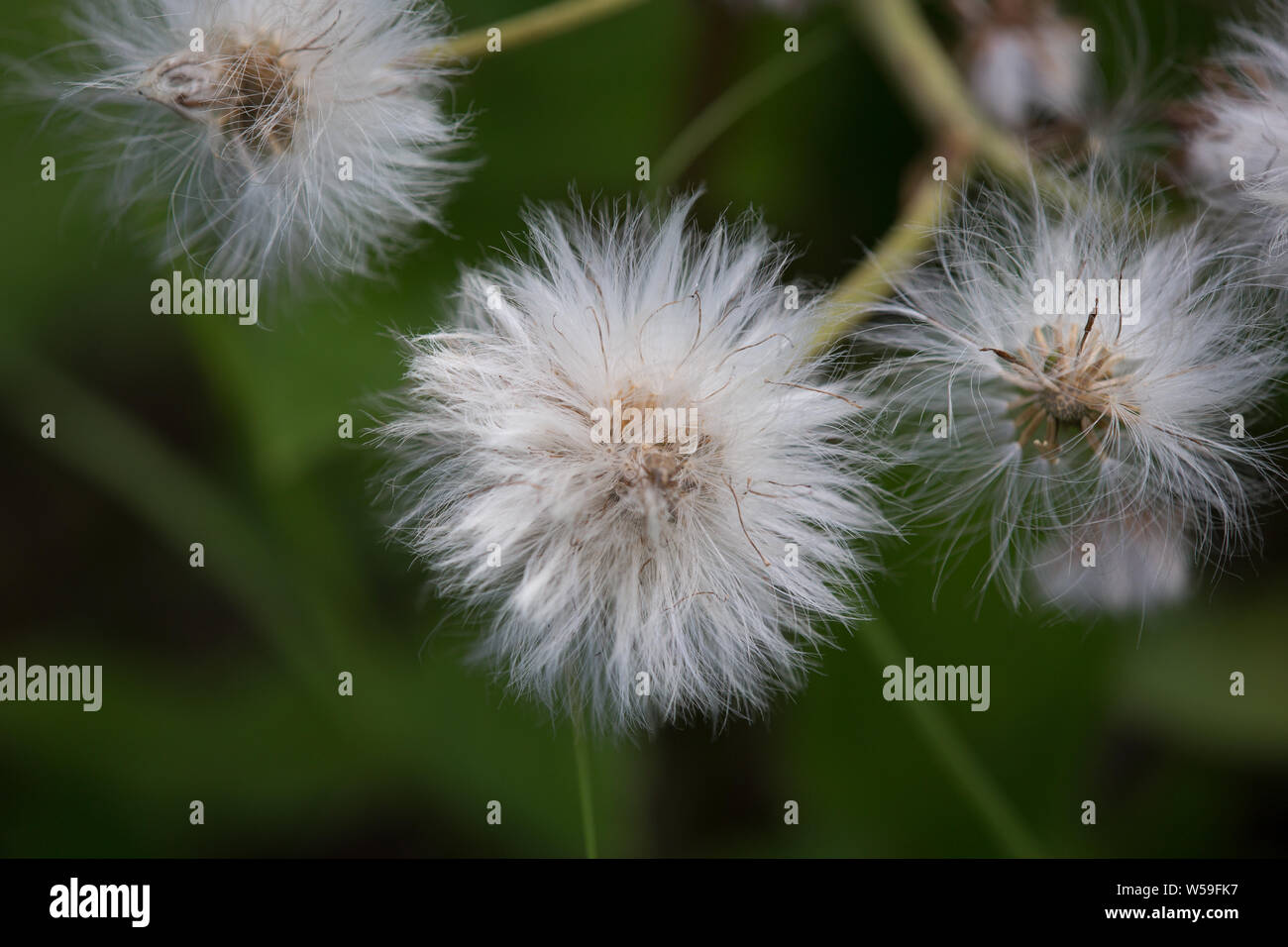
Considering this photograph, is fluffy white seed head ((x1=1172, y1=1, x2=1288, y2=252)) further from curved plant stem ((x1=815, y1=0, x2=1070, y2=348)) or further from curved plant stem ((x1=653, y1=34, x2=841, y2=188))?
curved plant stem ((x1=653, y1=34, x2=841, y2=188))

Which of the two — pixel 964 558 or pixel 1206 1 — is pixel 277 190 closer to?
pixel 964 558

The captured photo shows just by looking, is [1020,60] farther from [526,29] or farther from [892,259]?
[526,29]

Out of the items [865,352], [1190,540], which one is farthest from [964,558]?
[865,352]

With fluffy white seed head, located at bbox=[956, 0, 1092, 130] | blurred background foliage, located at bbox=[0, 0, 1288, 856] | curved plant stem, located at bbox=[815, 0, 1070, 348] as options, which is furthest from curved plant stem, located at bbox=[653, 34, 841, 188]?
fluffy white seed head, located at bbox=[956, 0, 1092, 130]
